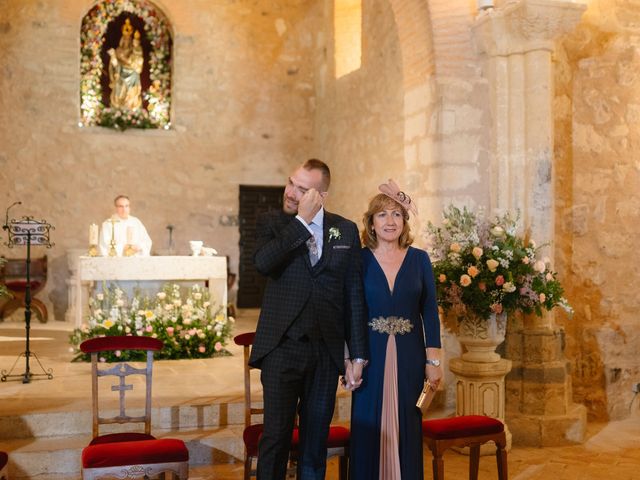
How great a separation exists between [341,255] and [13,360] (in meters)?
5.09

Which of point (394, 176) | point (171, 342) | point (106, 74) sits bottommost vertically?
point (171, 342)

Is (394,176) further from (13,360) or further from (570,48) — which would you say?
(13,360)

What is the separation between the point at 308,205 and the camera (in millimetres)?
3107

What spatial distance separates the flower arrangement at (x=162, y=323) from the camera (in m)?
7.27

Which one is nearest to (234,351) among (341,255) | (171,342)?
(171,342)

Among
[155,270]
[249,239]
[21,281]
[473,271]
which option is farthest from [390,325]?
[249,239]

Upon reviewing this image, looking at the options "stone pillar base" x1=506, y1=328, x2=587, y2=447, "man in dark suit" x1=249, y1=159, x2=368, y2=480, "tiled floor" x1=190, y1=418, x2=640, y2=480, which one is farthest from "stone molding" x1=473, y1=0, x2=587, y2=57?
"man in dark suit" x1=249, y1=159, x2=368, y2=480

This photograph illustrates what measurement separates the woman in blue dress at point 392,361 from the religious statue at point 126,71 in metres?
8.53

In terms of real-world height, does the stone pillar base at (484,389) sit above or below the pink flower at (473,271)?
below

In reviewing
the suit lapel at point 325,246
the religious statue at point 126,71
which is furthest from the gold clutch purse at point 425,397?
the religious statue at point 126,71

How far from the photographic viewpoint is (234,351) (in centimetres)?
805

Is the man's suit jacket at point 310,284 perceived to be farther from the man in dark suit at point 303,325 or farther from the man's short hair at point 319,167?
the man's short hair at point 319,167

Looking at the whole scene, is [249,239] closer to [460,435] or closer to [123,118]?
[123,118]

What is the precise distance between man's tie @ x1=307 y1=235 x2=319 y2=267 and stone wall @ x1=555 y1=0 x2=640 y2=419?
3.98 meters
